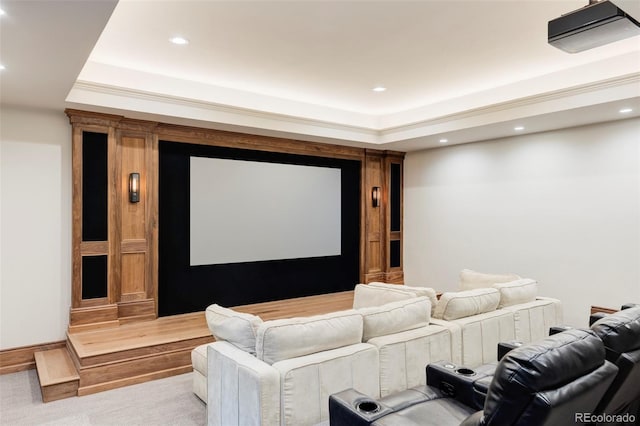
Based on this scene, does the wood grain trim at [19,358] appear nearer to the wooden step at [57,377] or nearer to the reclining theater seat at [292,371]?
the wooden step at [57,377]

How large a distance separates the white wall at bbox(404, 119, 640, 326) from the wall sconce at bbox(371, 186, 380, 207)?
2.16 feet

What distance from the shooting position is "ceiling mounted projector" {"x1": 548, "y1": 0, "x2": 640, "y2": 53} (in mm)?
2445

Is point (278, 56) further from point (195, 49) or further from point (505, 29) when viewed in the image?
point (505, 29)

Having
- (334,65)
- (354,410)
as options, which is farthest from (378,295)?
(334,65)

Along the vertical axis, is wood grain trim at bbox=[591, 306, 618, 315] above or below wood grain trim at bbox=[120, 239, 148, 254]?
below

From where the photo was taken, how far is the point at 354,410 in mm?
1978

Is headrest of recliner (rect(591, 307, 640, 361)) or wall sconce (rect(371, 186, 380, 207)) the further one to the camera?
wall sconce (rect(371, 186, 380, 207))

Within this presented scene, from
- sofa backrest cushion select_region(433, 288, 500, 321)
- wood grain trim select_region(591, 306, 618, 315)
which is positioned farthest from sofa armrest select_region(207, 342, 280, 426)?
wood grain trim select_region(591, 306, 618, 315)

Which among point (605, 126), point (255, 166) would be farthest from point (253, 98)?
point (605, 126)

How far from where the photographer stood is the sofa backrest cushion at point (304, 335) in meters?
2.35

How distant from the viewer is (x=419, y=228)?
7.53m

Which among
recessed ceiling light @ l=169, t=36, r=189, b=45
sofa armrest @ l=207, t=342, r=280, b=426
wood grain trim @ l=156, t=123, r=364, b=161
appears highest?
recessed ceiling light @ l=169, t=36, r=189, b=45

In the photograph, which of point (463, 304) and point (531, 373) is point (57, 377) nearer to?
point (463, 304)

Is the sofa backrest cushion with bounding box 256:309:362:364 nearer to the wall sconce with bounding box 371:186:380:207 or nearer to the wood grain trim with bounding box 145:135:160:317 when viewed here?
the wood grain trim with bounding box 145:135:160:317
